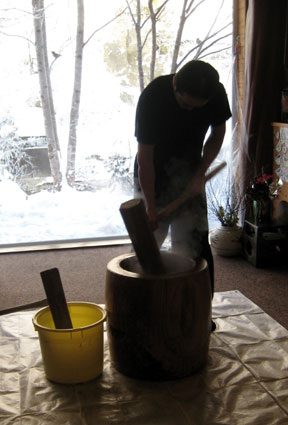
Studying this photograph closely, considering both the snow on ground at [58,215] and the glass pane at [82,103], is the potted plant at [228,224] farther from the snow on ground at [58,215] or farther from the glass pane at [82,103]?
the snow on ground at [58,215]

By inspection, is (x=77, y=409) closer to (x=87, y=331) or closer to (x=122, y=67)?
(x=87, y=331)

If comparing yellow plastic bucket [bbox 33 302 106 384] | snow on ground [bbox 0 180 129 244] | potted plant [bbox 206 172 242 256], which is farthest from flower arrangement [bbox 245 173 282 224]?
yellow plastic bucket [bbox 33 302 106 384]

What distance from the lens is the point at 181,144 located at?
176 centimetres

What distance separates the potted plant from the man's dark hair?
4.79ft

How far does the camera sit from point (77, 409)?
1366 mm

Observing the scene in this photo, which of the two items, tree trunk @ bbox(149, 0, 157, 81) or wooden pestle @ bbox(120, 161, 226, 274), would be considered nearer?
wooden pestle @ bbox(120, 161, 226, 274)

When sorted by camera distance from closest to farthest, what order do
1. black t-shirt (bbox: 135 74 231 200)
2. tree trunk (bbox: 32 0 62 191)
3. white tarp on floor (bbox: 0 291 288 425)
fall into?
white tarp on floor (bbox: 0 291 288 425) → black t-shirt (bbox: 135 74 231 200) → tree trunk (bbox: 32 0 62 191)

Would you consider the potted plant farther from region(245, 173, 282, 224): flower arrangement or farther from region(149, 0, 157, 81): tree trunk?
region(149, 0, 157, 81): tree trunk

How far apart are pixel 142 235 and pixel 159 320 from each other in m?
0.28

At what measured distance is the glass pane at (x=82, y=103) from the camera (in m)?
2.82

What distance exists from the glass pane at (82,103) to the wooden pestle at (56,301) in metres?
1.60

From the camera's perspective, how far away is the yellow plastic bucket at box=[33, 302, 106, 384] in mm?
1442

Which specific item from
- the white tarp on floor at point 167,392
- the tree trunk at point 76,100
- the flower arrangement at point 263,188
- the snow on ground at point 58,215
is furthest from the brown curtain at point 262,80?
the white tarp on floor at point 167,392

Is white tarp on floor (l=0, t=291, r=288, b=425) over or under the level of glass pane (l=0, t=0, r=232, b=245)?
under
